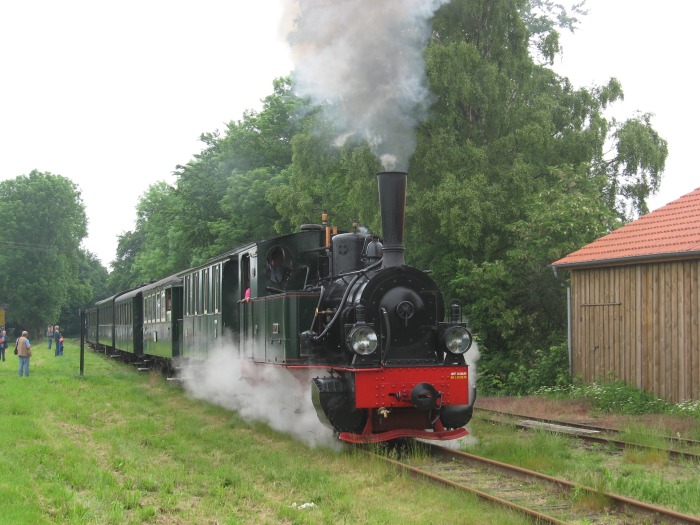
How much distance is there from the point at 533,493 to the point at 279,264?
552 centimetres

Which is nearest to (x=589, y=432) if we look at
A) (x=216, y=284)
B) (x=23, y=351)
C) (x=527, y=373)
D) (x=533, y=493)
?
(x=533, y=493)

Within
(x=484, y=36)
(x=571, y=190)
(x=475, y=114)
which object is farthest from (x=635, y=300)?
(x=484, y=36)

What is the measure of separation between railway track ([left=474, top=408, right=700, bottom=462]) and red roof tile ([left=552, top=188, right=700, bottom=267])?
344 centimetres

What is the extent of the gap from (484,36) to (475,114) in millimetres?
2193

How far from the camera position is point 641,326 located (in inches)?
551

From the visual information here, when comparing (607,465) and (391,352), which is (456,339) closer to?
(391,352)

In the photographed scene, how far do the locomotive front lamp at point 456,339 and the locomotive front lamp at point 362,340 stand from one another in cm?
102

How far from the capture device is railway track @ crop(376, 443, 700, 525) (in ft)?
19.8

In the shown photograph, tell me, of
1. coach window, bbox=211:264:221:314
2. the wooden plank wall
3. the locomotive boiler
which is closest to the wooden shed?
the wooden plank wall

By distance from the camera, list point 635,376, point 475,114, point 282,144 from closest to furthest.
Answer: point 635,376 < point 475,114 < point 282,144

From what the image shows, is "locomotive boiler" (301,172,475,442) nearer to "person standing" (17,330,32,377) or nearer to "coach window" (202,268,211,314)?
"coach window" (202,268,211,314)

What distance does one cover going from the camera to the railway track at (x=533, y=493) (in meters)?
6.03

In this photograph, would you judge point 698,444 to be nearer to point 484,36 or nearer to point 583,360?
point 583,360

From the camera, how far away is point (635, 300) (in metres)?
14.1
